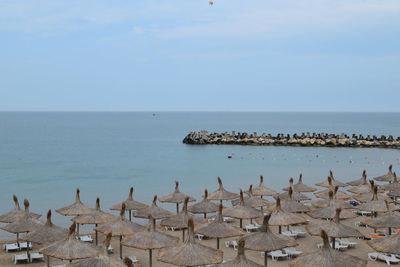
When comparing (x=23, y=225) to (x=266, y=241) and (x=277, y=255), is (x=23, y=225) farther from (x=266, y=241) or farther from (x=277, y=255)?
(x=277, y=255)

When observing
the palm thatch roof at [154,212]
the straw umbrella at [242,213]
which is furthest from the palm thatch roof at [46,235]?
the straw umbrella at [242,213]

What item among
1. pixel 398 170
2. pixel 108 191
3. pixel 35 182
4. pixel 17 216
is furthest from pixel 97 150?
pixel 17 216

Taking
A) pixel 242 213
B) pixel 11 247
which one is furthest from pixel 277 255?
pixel 11 247

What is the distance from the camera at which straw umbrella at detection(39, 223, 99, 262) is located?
42.2 ft

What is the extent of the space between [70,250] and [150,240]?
8.10 feet

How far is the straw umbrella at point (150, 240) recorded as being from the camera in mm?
13844

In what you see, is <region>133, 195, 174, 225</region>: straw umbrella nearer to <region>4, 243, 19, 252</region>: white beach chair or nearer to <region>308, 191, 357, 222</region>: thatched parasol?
<region>4, 243, 19, 252</region>: white beach chair

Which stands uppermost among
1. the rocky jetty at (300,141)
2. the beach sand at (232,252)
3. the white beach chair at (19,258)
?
the rocky jetty at (300,141)

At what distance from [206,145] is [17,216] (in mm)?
51855

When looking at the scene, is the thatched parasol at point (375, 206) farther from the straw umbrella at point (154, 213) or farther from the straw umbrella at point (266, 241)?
the straw umbrella at point (154, 213)

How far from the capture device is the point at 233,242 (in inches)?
709

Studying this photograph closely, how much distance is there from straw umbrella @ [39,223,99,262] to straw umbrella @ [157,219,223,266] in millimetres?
2285

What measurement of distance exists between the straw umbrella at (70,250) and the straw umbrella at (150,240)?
127 centimetres

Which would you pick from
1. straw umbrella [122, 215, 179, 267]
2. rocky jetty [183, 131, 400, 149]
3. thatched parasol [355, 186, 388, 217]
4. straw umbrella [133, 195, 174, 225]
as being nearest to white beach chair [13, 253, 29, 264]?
straw umbrella [122, 215, 179, 267]
